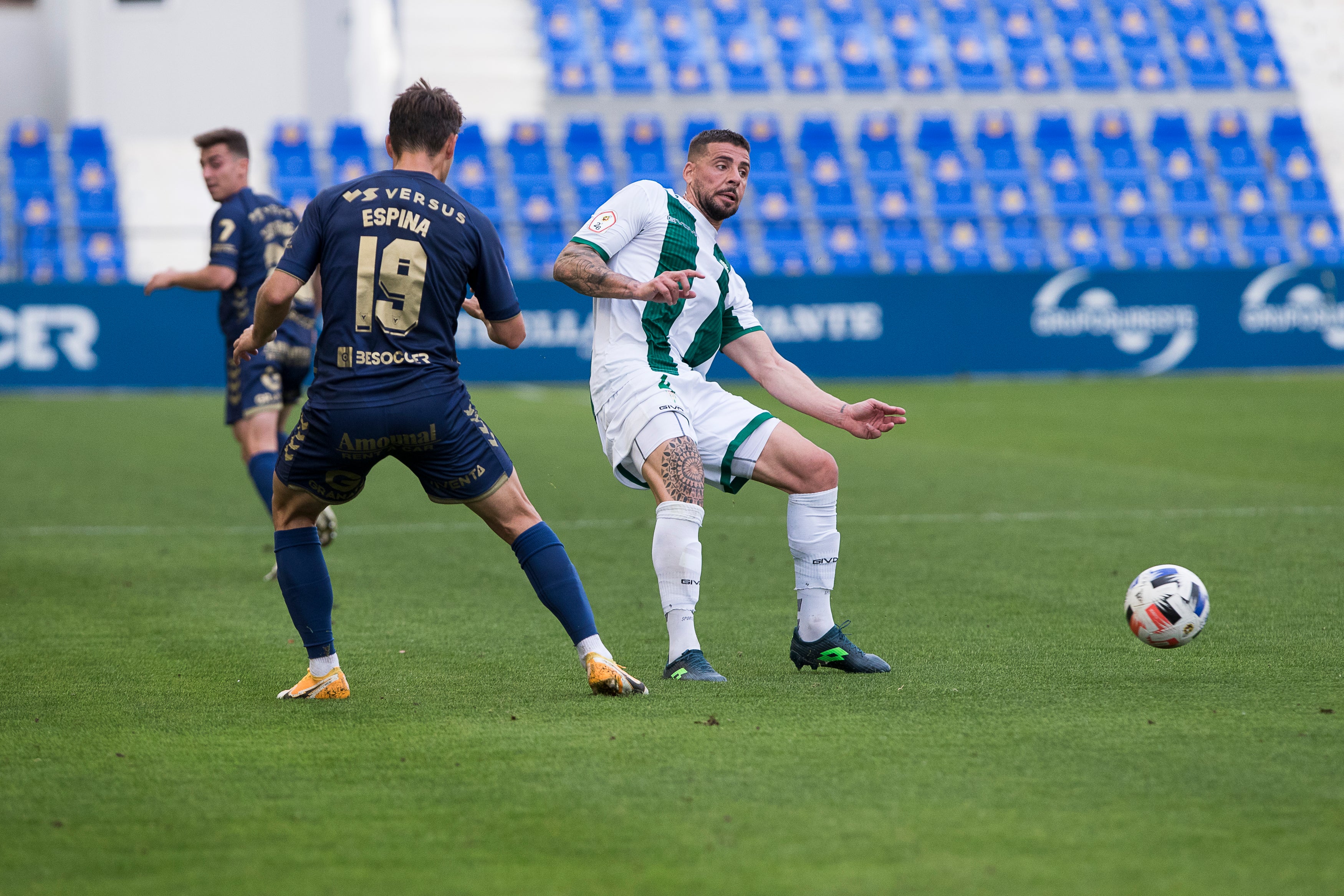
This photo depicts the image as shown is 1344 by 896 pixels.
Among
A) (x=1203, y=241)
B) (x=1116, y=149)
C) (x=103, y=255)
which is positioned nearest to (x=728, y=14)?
(x=1116, y=149)

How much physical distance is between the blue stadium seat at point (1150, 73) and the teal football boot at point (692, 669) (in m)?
22.8

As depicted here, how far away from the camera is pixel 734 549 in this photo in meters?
7.68

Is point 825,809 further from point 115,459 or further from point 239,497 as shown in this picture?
point 115,459

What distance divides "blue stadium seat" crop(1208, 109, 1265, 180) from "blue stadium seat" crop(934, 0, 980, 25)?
434 centimetres

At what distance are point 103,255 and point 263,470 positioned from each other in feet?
42.5

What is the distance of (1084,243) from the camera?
73.7 ft

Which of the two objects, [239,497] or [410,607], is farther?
[239,497]

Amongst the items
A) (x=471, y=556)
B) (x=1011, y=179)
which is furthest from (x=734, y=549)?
(x=1011, y=179)

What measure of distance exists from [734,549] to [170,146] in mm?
18067

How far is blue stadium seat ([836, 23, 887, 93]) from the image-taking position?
2462cm

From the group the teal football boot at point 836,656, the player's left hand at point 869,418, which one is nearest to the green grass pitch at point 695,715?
the teal football boot at point 836,656

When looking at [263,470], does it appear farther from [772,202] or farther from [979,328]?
[772,202]

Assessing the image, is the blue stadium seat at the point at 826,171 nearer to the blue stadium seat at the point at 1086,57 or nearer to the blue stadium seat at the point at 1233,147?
the blue stadium seat at the point at 1086,57

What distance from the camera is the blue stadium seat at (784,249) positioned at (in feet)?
69.5
